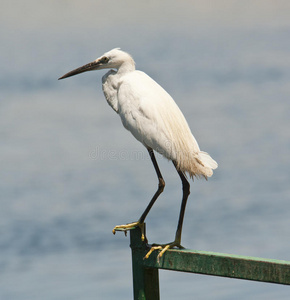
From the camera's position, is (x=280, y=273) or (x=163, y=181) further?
(x=163, y=181)

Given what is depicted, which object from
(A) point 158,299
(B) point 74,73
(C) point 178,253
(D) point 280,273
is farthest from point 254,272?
(B) point 74,73

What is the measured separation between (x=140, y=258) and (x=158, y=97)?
57.2 inches

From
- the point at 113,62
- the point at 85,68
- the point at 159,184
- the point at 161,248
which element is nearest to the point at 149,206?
the point at 159,184

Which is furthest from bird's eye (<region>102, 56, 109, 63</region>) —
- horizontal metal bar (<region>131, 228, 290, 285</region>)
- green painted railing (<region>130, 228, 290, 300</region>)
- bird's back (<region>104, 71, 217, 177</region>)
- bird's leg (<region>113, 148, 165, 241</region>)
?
horizontal metal bar (<region>131, 228, 290, 285</region>)

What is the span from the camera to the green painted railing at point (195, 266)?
378cm

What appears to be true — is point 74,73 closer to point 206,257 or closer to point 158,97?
point 158,97

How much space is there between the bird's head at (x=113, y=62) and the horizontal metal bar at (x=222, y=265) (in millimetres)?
1854

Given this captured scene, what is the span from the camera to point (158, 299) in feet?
15.2

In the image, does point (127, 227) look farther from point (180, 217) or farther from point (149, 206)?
point (180, 217)

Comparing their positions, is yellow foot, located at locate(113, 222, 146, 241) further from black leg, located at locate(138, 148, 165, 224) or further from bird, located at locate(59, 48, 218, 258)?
black leg, located at locate(138, 148, 165, 224)

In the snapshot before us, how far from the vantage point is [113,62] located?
566cm

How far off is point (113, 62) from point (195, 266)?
232 centimetres

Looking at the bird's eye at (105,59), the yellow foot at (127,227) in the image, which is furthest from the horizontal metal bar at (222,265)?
the bird's eye at (105,59)

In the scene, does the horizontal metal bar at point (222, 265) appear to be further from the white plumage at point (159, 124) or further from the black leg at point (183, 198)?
the white plumage at point (159, 124)
